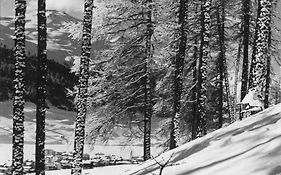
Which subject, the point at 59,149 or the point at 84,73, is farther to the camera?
the point at 59,149

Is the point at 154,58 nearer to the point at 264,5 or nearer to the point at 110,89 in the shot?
the point at 110,89

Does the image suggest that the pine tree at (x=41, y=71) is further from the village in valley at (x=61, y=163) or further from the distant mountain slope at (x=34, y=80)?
the distant mountain slope at (x=34, y=80)

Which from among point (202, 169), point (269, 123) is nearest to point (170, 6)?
point (269, 123)

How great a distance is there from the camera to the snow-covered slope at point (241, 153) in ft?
11.9

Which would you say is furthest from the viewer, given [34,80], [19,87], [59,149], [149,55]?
[34,80]

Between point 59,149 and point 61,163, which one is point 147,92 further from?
point 59,149

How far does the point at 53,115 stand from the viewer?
6969cm

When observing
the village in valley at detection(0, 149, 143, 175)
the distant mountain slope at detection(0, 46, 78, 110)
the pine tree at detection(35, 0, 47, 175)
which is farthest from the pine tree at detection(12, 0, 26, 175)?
the distant mountain slope at detection(0, 46, 78, 110)

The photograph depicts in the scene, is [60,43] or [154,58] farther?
[60,43]

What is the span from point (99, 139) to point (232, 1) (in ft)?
31.8

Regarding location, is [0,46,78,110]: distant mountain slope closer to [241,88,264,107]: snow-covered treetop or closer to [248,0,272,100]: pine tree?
[248,0,272,100]: pine tree

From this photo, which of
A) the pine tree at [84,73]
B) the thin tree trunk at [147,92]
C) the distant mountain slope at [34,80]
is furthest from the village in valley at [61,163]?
the distant mountain slope at [34,80]

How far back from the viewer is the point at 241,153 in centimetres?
428

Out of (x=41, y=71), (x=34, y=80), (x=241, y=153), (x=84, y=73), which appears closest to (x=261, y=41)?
(x=84, y=73)
